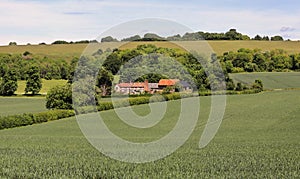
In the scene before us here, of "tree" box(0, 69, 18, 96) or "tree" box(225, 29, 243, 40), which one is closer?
"tree" box(0, 69, 18, 96)

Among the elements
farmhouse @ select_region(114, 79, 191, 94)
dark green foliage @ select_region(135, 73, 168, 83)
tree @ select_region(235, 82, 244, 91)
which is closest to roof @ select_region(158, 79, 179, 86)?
farmhouse @ select_region(114, 79, 191, 94)

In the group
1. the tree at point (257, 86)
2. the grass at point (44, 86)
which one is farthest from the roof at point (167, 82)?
the grass at point (44, 86)

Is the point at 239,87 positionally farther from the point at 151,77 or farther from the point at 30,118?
the point at 30,118

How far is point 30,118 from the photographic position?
167ft

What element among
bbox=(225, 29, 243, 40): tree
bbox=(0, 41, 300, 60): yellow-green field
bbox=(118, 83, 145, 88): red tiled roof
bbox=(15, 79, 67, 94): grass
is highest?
bbox=(225, 29, 243, 40): tree

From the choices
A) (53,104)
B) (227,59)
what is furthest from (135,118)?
(227,59)

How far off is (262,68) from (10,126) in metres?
99.2

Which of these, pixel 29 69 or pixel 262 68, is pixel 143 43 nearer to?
pixel 29 69

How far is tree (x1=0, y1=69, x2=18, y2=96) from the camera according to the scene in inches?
3989

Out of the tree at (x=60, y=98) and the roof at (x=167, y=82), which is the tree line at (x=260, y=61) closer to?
the roof at (x=167, y=82)

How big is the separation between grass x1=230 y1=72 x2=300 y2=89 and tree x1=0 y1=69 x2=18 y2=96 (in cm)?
4564

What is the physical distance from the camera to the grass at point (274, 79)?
112m

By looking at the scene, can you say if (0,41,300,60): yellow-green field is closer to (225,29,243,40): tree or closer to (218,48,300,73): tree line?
(218,48,300,73): tree line

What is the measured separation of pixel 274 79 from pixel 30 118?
80.4 metres
